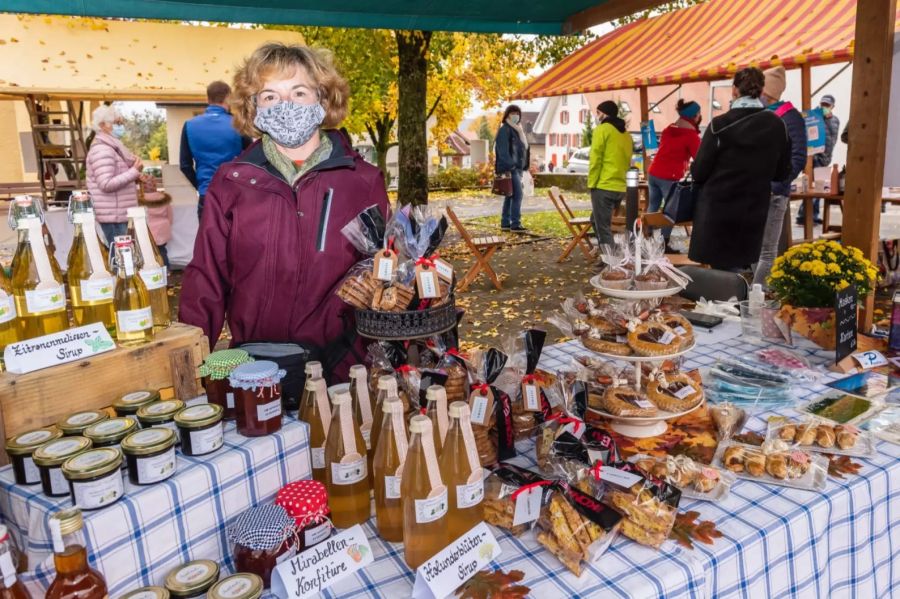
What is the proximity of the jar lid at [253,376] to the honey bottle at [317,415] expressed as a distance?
0.11 metres

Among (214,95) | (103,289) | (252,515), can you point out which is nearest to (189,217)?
(214,95)

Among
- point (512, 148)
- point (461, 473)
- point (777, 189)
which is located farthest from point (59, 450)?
point (512, 148)

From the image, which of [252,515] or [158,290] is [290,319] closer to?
[158,290]

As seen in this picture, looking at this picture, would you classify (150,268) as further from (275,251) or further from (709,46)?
(709,46)

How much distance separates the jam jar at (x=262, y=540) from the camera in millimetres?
1136

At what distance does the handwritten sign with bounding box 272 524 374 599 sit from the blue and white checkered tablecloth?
181 mm

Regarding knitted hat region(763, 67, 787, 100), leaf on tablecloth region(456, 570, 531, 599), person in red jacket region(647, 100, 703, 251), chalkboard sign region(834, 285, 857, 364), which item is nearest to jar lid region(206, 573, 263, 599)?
leaf on tablecloth region(456, 570, 531, 599)

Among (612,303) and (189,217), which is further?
(189,217)

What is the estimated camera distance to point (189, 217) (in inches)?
305

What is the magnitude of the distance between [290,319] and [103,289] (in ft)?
2.31

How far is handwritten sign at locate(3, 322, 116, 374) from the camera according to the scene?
1.24m

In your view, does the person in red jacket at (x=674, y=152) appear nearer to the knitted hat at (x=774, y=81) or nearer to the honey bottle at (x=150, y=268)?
the knitted hat at (x=774, y=81)

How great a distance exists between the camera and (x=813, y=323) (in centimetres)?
251

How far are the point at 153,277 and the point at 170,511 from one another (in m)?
0.65
